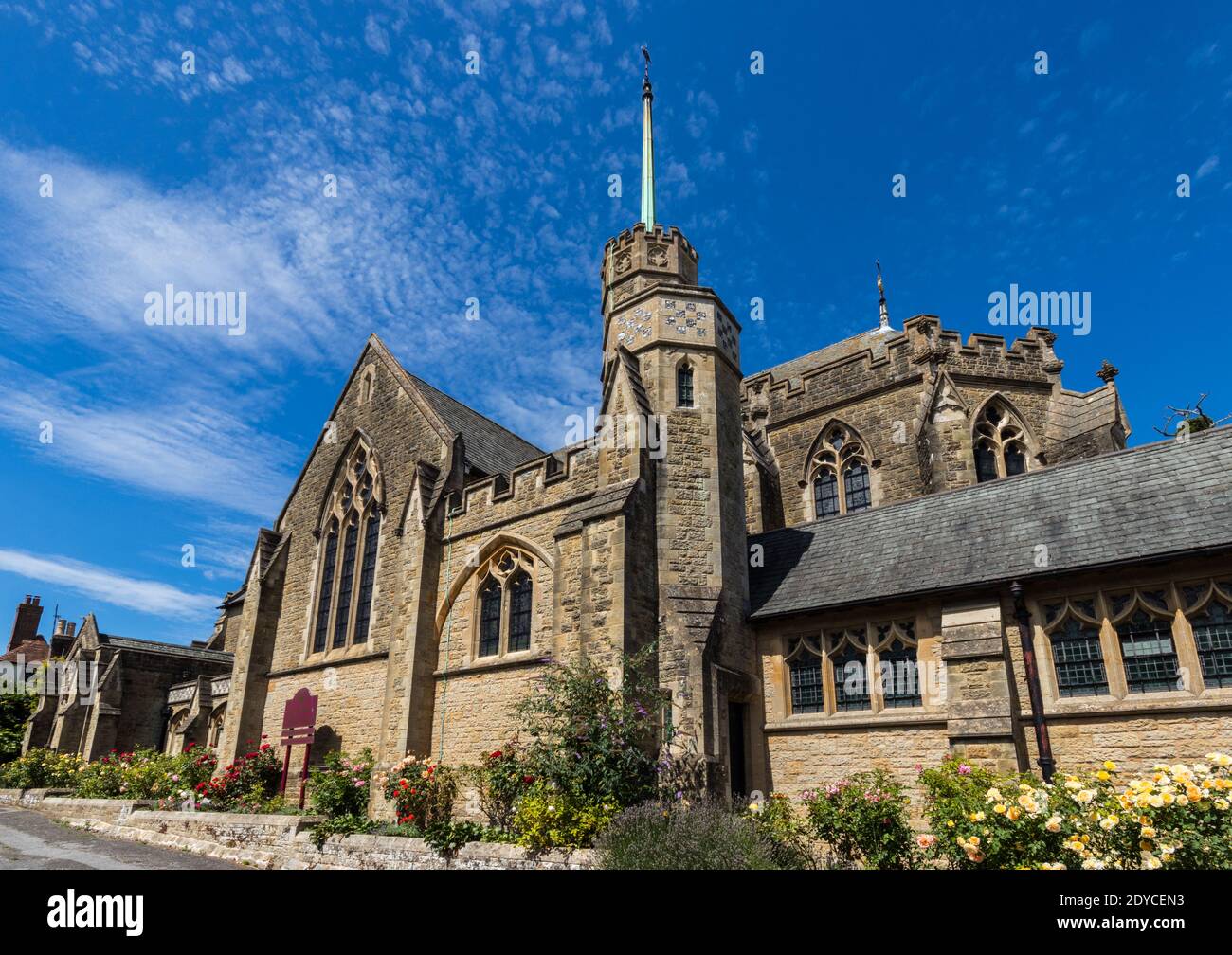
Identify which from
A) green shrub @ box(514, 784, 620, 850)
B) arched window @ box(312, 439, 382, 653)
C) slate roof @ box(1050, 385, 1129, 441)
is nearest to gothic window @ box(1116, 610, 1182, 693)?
green shrub @ box(514, 784, 620, 850)

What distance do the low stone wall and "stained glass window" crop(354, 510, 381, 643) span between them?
5.55m

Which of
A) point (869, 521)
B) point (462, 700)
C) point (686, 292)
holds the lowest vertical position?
point (462, 700)

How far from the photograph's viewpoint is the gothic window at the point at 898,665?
11734mm

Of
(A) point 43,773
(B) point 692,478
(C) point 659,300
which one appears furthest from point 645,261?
(A) point 43,773

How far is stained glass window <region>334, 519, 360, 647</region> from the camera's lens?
19.4m

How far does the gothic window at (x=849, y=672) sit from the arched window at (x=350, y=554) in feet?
36.5

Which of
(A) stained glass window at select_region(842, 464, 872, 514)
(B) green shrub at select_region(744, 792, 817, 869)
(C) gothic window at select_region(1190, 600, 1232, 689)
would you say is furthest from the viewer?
(A) stained glass window at select_region(842, 464, 872, 514)

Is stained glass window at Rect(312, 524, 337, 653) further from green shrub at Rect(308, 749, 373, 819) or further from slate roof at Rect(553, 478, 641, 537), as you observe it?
slate roof at Rect(553, 478, 641, 537)

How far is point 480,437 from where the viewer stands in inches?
828
